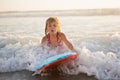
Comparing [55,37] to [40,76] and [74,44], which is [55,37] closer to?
[74,44]

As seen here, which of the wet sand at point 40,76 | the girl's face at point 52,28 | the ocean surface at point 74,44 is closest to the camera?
the wet sand at point 40,76

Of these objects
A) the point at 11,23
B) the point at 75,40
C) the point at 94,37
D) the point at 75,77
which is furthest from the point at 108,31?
the point at 11,23

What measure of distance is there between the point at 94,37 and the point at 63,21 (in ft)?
1.19

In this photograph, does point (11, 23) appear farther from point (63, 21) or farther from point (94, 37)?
point (94, 37)

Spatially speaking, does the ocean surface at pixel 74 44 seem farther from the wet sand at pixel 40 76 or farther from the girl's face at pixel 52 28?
the girl's face at pixel 52 28

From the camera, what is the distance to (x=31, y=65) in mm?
2285

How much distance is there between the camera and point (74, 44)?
8.23 feet

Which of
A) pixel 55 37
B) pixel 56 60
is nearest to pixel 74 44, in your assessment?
pixel 55 37

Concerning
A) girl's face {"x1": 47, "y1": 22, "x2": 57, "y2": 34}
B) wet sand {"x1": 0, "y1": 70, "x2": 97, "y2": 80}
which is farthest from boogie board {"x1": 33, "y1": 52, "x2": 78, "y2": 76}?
girl's face {"x1": 47, "y1": 22, "x2": 57, "y2": 34}

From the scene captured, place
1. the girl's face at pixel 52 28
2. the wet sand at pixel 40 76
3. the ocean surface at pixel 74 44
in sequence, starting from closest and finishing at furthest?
1. the wet sand at pixel 40 76
2. the ocean surface at pixel 74 44
3. the girl's face at pixel 52 28

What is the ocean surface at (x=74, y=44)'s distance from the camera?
217 cm

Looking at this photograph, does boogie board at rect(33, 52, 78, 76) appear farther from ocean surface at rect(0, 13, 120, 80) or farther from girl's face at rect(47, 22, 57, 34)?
girl's face at rect(47, 22, 57, 34)

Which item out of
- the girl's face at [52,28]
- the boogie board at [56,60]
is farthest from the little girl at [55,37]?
the boogie board at [56,60]

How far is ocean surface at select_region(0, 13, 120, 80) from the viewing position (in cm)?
217
